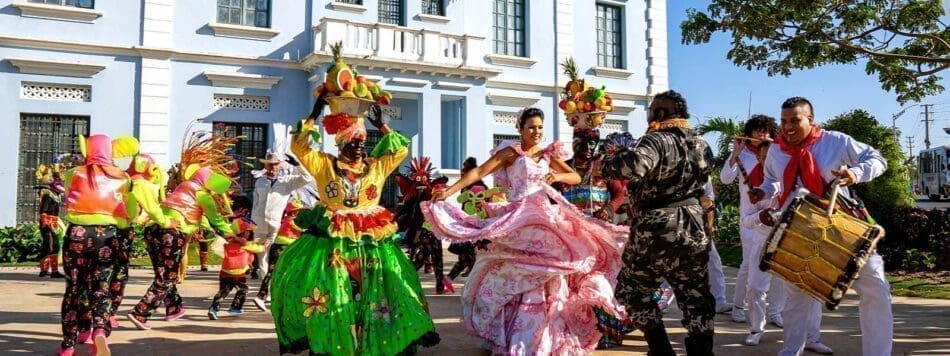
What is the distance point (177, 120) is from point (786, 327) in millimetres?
14752

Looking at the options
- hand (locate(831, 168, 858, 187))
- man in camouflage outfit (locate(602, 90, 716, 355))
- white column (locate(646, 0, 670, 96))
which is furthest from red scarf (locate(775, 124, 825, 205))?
white column (locate(646, 0, 670, 96))

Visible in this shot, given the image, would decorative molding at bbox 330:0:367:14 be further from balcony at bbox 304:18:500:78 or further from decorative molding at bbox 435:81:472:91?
decorative molding at bbox 435:81:472:91

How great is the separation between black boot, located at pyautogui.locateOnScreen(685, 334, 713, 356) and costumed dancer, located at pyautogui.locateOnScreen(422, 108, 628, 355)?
0.85 m

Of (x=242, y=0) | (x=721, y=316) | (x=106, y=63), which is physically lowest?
(x=721, y=316)

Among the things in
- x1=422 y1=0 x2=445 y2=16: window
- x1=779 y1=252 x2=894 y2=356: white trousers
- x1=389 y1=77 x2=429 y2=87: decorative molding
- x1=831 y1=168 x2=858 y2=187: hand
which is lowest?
x1=779 y1=252 x2=894 y2=356: white trousers

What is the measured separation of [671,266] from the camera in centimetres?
420

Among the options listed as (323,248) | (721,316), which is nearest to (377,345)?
(323,248)

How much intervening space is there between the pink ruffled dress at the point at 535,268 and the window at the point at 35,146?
1342 centimetres

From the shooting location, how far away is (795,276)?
407 cm

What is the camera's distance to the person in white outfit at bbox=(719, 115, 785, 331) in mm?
5695

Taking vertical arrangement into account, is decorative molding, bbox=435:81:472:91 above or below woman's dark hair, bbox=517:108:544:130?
above

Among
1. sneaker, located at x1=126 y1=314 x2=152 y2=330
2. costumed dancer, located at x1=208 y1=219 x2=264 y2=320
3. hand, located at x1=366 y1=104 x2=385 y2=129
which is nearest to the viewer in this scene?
hand, located at x1=366 y1=104 x2=385 y2=129

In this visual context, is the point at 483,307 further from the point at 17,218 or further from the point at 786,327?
the point at 17,218

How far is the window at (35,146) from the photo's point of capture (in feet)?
49.4
